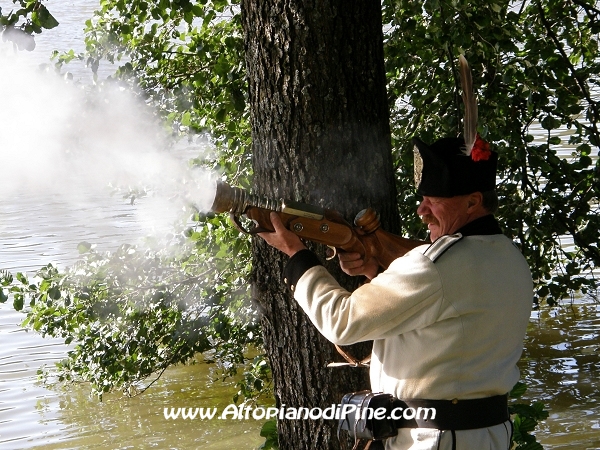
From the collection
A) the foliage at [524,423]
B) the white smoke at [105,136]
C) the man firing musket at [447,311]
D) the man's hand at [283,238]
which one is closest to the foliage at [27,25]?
the white smoke at [105,136]

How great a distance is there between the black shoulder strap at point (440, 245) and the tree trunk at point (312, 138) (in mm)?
822

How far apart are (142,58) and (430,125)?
7.94ft

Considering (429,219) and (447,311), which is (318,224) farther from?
(447,311)

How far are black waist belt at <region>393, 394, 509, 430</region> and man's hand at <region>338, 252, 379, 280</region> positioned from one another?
0.59 meters

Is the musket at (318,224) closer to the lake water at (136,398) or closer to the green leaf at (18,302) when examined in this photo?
the green leaf at (18,302)

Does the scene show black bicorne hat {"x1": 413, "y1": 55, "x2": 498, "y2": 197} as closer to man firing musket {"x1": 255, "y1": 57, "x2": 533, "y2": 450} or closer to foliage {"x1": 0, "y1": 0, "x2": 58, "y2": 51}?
man firing musket {"x1": 255, "y1": 57, "x2": 533, "y2": 450}

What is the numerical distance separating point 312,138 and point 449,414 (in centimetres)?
128

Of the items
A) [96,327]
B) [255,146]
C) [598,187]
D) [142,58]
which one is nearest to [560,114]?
[598,187]

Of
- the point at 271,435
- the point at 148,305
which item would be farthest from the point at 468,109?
the point at 148,305

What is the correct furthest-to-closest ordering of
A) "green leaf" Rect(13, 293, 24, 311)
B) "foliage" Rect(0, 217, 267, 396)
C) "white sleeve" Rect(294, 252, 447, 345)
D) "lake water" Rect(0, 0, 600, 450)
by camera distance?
"lake water" Rect(0, 0, 600, 450) < "foliage" Rect(0, 217, 267, 396) < "green leaf" Rect(13, 293, 24, 311) < "white sleeve" Rect(294, 252, 447, 345)

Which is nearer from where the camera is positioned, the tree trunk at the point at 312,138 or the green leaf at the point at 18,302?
the tree trunk at the point at 312,138

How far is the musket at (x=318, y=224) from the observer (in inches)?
125

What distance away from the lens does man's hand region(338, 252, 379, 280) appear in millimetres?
3357


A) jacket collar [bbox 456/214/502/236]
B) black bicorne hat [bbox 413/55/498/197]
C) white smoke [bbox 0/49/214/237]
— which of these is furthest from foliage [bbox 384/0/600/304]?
jacket collar [bbox 456/214/502/236]
